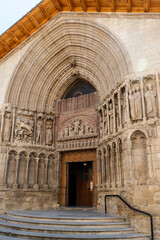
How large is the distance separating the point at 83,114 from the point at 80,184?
3511 mm

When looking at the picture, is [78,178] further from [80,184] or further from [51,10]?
[51,10]

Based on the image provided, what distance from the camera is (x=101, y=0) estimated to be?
905 cm

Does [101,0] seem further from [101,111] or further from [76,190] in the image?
[76,190]

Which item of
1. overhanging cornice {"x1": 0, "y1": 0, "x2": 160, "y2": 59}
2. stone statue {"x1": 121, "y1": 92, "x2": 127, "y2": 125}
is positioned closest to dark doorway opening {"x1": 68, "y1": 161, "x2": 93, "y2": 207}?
stone statue {"x1": 121, "y1": 92, "x2": 127, "y2": 125}

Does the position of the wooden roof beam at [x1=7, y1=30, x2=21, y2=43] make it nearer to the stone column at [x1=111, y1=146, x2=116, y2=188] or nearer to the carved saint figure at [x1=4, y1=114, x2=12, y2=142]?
the carved saint figure at [x1=4, y1=114, x2=12, y2=142]

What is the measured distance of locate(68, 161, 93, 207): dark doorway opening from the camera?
11.2 m

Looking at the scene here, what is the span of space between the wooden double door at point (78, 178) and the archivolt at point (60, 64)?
9.17 feet

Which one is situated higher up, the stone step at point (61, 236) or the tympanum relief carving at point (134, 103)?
the tympanum relief carving at point (134, 103)

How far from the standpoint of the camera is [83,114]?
11.1 metres

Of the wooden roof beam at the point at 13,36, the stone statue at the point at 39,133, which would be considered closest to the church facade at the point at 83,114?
the stone statue at the point at 39,133

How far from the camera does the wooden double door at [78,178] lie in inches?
418

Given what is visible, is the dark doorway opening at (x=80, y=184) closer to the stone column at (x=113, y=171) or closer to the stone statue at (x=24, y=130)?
the stone statue at (x=24, y=130)

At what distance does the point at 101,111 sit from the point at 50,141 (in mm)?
2934

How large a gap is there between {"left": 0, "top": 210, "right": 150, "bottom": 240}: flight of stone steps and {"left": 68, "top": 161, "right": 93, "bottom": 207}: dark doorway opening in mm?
4402
